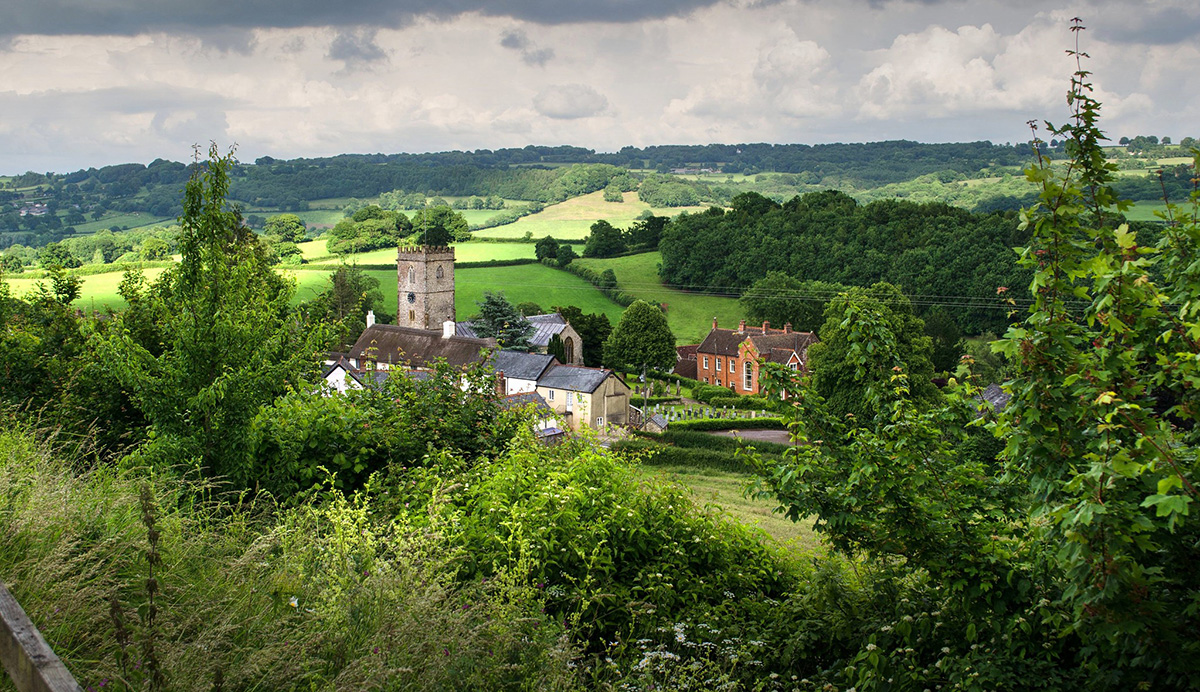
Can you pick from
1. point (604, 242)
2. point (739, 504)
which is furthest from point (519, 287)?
point (739, 504)

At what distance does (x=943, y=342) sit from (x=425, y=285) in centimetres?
3998

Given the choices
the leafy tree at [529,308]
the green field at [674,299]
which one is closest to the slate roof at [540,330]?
the leafy tree at [529,308]

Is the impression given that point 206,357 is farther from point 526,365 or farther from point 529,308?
point 529,308

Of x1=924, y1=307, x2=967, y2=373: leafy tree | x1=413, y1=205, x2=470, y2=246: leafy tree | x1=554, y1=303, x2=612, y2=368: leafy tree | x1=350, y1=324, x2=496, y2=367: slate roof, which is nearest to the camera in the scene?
x1=350, y1=324, x2=496, y2=367: slate roof

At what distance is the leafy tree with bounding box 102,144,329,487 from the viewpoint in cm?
798

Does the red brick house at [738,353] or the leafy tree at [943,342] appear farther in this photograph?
the red brick house at [738,353]

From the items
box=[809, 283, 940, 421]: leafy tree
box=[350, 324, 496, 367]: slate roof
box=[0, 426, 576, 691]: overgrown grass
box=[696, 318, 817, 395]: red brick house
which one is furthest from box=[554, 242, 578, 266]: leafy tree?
box=[0, 426, 576, 691]: overgrown grass

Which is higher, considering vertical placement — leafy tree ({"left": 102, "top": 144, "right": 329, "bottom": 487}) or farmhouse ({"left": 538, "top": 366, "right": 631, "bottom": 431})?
leafy tree ({"left": 102, "top": 144, "right": 329, "bottom": 487})

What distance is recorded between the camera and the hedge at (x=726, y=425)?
46062 millimetres

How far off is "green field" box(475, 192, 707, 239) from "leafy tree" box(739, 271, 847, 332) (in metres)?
42.6

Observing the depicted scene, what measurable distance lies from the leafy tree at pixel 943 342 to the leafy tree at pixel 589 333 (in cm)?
2549

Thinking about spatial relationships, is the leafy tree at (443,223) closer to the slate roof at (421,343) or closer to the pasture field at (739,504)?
the slate roof at (421,343)

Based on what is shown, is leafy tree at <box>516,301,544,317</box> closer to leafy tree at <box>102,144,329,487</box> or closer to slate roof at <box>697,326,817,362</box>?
slate roof at <box>697,326,817,362</box>

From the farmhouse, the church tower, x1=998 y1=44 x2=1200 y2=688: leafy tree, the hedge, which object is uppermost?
x1=998 y1=44 x2=1200 y2=688: leafy tree
